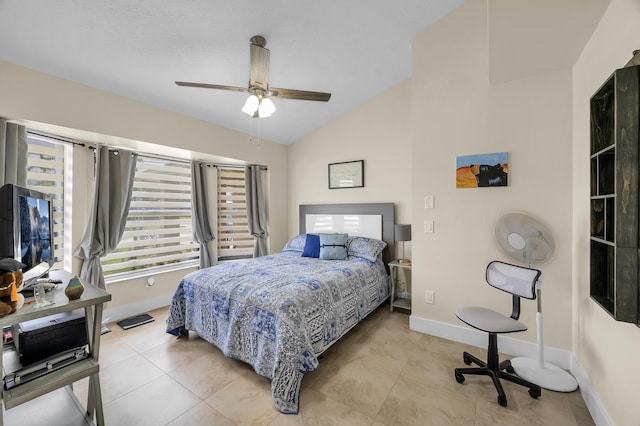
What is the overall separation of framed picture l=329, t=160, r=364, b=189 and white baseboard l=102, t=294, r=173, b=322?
296 centimetres

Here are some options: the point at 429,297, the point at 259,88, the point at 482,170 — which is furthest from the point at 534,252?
the point at 259,88

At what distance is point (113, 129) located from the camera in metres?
2.75

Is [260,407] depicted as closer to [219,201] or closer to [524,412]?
[524,412]

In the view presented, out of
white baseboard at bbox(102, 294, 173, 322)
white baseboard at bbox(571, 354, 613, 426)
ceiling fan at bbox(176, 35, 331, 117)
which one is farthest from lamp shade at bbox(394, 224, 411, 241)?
white baseboard at bbox(102, 294, 173, 322)

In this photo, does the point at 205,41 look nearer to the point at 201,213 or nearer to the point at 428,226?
the point at 201,213

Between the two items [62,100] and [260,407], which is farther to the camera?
[62,100]

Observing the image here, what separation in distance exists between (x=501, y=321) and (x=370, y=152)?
269cm

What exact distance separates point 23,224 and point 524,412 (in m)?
3.32

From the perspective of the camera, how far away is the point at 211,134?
3.68 metres

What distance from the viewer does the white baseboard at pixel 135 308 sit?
3090 millimetres

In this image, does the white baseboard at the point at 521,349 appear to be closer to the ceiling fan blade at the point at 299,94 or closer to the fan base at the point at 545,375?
the fan base at the point at 545,375

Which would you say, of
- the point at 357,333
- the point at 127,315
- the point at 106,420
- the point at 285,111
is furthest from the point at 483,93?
the point at 127,315

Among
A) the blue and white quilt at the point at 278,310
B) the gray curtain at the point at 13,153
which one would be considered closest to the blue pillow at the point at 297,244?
the blue and white quilt at the point at 278,310

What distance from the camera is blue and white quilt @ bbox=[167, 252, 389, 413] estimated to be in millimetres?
1826
